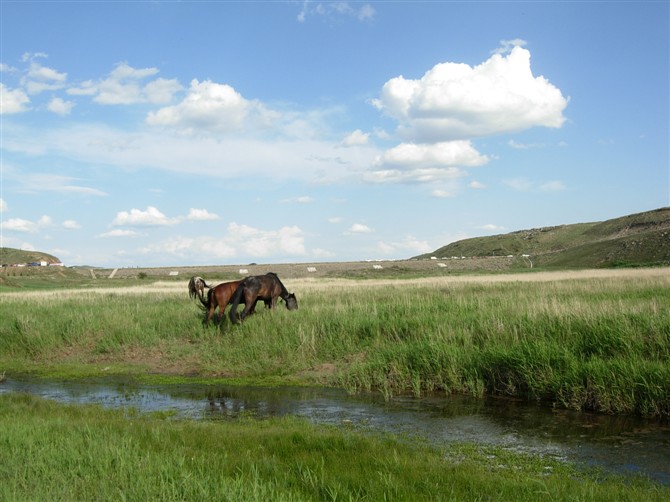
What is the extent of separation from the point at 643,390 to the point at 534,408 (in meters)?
1.94

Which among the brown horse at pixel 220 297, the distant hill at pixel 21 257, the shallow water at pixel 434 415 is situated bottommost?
the shallow water at pixel 434 415

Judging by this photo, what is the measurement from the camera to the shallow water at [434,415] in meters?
8.46

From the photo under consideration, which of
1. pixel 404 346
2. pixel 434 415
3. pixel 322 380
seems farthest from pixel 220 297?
pixel 434 415

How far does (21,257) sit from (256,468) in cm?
11379

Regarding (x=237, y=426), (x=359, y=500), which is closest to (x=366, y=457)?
(x=359, y=500)

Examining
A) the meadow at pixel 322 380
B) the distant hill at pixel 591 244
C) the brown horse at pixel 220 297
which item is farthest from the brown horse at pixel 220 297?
the distant hill at pixel 591 244

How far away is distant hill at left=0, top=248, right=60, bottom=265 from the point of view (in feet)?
338

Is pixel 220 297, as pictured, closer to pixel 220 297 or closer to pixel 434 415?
pixel 220 297

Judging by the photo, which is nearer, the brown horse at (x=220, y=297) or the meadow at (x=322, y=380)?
the meadow at (x=322, y=380)

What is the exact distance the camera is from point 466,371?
42.4 feet

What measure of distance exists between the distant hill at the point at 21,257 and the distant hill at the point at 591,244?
85.6 m

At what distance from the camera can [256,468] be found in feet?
21.5

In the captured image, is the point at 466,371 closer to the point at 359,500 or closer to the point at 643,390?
the point at 643,390

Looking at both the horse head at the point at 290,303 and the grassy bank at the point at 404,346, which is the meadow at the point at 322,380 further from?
the horse head at the point at 290,303
